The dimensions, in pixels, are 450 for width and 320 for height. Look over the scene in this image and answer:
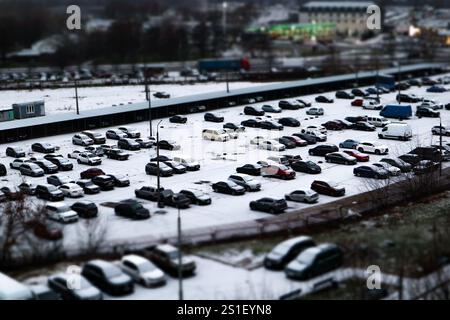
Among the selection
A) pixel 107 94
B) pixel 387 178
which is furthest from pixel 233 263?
pixel 107 94

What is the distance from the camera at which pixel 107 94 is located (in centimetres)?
5006

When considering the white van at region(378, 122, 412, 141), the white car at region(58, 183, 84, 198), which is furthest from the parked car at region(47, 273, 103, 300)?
the white van at region(378, 122, 412, 141)

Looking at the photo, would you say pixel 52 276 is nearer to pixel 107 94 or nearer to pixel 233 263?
pixel 233 263

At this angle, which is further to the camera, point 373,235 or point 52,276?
point 373,235

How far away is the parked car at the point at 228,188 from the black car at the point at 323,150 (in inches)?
262

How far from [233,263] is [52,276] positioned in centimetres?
435

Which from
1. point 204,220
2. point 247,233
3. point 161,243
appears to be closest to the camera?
point 161,243

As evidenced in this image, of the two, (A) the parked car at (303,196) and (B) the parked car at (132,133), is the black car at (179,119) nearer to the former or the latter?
(B) the parked car at (132,133)

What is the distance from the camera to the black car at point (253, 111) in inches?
1515

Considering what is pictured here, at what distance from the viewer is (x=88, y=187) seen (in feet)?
77.2

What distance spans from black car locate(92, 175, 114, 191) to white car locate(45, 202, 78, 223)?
3.28 metres

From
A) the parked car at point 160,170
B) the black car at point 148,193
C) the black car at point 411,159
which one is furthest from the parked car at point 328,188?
the parked car at point 160,170

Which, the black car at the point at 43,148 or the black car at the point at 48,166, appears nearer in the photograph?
the black car at the point at 48,166
